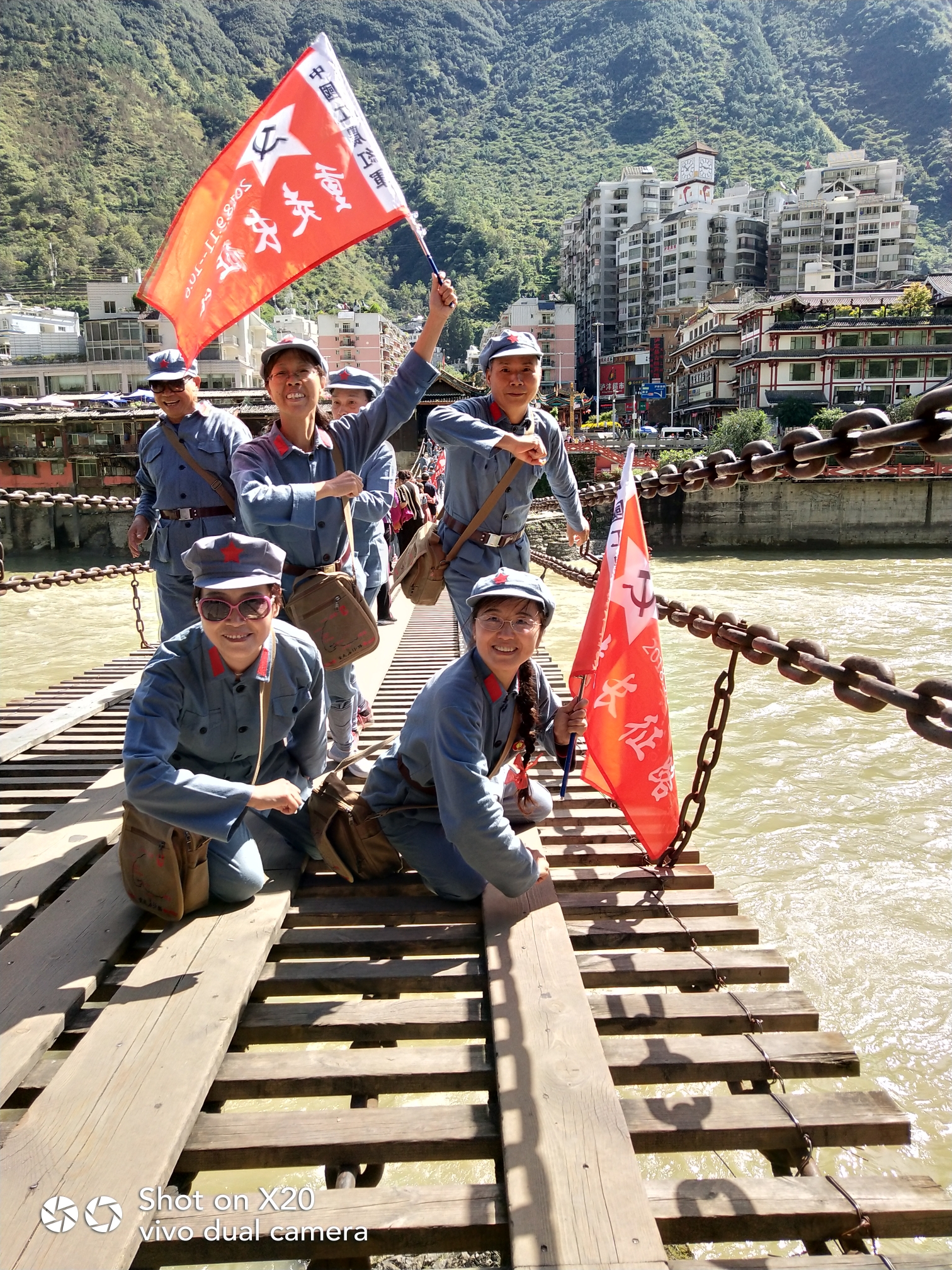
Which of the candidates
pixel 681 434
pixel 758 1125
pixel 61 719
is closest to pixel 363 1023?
pixel 758 1125

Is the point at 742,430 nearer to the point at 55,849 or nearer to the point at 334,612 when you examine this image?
the point at 334,612

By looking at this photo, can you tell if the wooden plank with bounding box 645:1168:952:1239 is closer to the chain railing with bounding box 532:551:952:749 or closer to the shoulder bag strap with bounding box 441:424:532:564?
the chain railing with bounding box 532:551:952:749

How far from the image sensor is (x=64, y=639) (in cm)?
1586

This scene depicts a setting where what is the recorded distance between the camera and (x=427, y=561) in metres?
3.97

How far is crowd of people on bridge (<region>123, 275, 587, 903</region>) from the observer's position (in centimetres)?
258

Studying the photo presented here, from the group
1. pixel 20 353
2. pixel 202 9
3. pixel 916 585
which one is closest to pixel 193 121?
pixel 202 9

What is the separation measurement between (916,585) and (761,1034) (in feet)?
76.3

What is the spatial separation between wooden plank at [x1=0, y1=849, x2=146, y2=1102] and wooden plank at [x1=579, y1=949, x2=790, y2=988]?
1.35m

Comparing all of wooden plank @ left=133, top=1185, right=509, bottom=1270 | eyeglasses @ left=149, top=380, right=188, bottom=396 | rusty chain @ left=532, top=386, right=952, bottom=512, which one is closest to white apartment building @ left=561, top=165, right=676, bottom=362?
eyeglasses @ left=149, top=380, right=188, bottom=396

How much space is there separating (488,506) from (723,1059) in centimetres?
237

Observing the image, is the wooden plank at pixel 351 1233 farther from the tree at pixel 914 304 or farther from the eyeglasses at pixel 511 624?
the tree at pixel 914 304

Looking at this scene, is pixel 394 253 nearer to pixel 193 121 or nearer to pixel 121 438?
pixel 193 121

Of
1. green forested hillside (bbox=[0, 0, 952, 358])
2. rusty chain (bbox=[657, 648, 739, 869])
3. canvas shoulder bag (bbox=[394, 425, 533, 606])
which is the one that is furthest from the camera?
green forested hillside (bbox=[0, 0, 952, 358])

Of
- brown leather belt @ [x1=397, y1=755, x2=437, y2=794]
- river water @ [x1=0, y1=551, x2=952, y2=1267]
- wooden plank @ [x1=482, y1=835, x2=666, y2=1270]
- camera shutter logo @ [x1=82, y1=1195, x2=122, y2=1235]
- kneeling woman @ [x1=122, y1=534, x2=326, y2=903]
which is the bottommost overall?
river water @ [x1=0, y1=551, x2=952, y2=1267]
